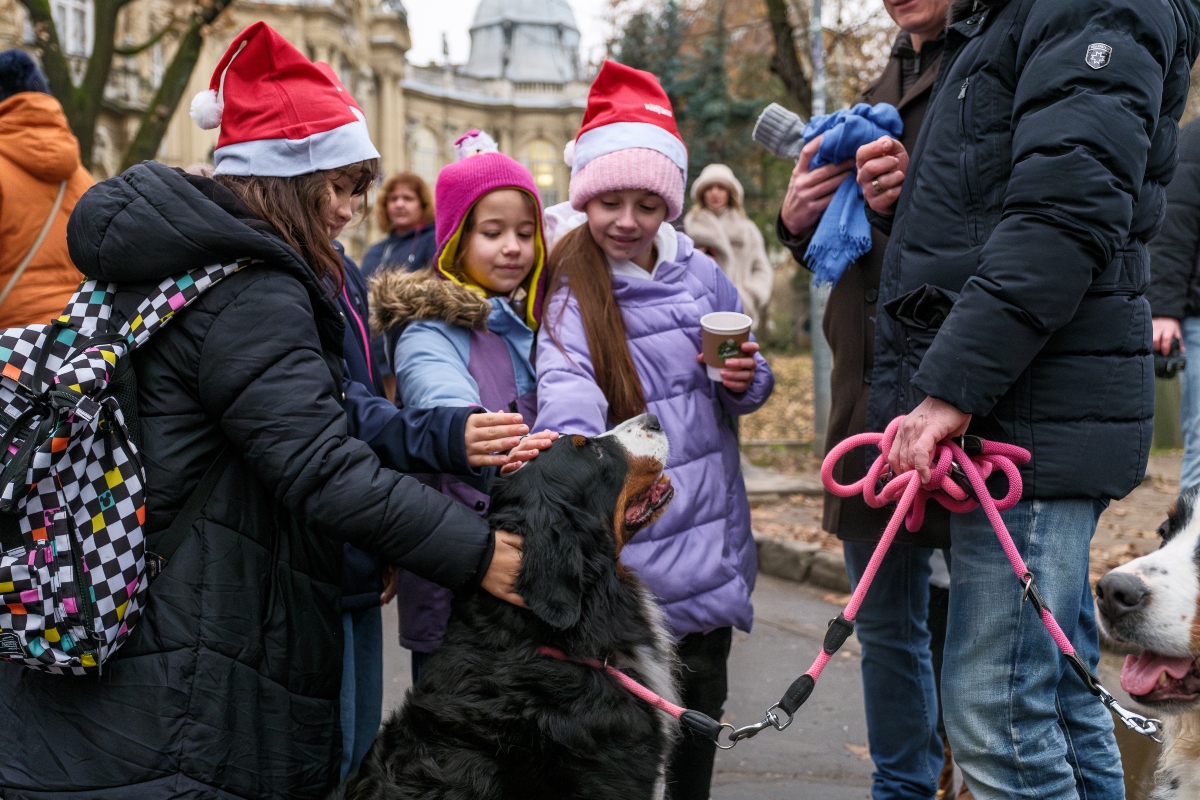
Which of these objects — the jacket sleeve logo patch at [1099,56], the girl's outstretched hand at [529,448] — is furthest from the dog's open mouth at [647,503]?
the jacket sleeve logo patch at [1099,56]

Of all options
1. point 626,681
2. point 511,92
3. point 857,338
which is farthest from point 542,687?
point 511,92

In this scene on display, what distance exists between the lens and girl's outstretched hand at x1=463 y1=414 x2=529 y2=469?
2504 millimetres

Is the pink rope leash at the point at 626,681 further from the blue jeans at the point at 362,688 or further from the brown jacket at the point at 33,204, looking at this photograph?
the brown jacket at the point at 33,204

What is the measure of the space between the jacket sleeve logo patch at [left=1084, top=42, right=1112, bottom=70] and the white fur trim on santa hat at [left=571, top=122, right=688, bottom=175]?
138cm

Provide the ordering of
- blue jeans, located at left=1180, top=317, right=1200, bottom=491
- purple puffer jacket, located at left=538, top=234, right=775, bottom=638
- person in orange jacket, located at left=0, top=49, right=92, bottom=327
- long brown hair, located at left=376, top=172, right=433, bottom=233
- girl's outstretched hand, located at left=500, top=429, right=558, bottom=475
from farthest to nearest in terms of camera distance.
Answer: long brown hair, located at left=376, top=172, right=433, bottom=233, blue jeans, located at left=1180, top=317, right=1200, bottom=491, person in orange jacket, located at left=0, top=49, right=92, bottom=327, purple puffer jacket, located at left=538, top=234, right=775, bottom=638, girl's outstretched hand, located at left=500, top=429, right=558, bottom=475

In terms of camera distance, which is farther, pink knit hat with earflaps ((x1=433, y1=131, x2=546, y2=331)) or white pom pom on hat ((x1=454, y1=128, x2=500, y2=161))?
white pom pom on hat ((x1=454, y1=128, x2=500, y2=161))

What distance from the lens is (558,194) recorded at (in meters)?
55.5

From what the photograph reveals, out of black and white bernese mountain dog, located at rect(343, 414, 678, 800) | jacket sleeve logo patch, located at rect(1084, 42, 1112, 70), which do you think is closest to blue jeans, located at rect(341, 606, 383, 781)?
black and white bernese mountain dog, located at rect(343, 414, 678, 800)

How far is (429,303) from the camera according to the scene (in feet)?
9.80

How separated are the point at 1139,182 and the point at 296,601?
2104mm

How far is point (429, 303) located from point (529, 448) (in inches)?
29.1

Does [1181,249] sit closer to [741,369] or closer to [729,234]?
[741,369]

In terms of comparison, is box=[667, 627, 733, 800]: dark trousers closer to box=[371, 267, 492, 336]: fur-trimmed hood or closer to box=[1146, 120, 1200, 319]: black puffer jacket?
box=[371, 267, 492, 336]: fur-trimmed hood

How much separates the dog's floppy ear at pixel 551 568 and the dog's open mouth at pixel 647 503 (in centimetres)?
32
